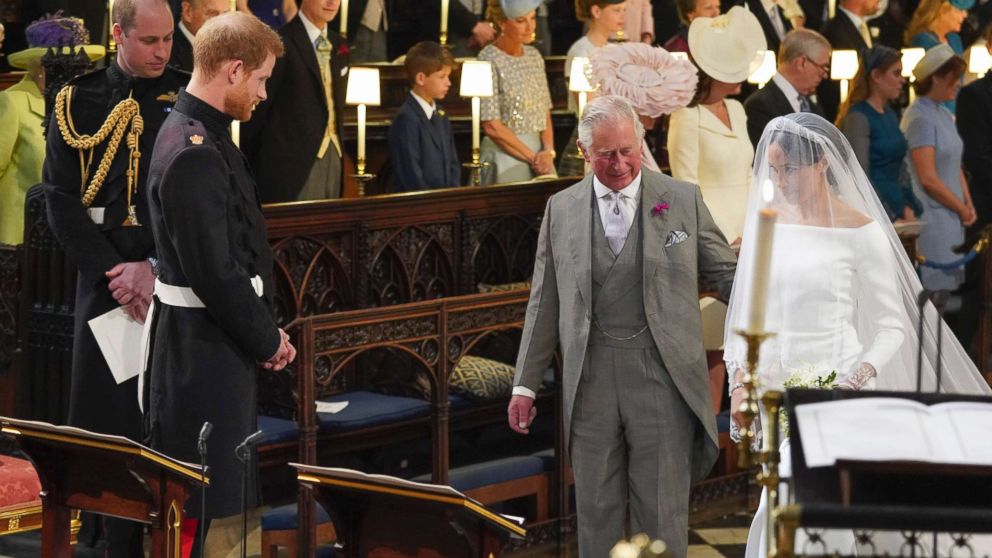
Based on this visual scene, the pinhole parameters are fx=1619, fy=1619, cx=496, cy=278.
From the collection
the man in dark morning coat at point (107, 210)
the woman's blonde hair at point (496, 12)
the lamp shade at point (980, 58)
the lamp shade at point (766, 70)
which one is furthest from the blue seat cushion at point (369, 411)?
the lamp shade at point (980, 58)

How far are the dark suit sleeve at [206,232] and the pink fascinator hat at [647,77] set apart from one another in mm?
2665

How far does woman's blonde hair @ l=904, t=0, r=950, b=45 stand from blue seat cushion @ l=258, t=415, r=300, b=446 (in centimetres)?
715

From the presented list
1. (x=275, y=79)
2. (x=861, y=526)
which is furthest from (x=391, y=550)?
(x=275, y=79)

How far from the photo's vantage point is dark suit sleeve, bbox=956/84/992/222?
10078mm

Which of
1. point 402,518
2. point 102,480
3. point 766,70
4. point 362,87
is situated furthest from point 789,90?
point 102,480

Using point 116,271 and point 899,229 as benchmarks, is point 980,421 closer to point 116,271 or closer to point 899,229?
point 116,271

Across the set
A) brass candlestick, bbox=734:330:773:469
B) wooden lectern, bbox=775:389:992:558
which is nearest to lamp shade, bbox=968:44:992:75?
wooden lectern, bbox=775:389:992:558

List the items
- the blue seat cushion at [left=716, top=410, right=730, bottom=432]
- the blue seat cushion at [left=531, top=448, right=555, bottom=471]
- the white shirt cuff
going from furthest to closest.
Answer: the blue seat cushion at [left=716, top=410, right=730, bottom=432] < the blue seat cushion at [left=531, top=448, right=555, bottom=471] < the white shirt cuff

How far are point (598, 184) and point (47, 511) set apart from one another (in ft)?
6.35

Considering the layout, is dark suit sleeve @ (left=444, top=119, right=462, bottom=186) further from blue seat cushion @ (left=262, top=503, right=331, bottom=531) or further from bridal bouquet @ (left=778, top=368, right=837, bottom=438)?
bridal bouquet @ (left=778, top=368, right=837, bottom=438)

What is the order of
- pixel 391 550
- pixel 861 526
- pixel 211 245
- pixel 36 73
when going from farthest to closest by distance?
1. pixel 36 73
2. pixel 211 245
3. pixel 391 550
4. pixel 861 526

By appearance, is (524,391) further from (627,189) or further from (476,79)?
(476,79)

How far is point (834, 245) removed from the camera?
4816mm

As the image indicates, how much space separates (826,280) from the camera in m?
4.80
